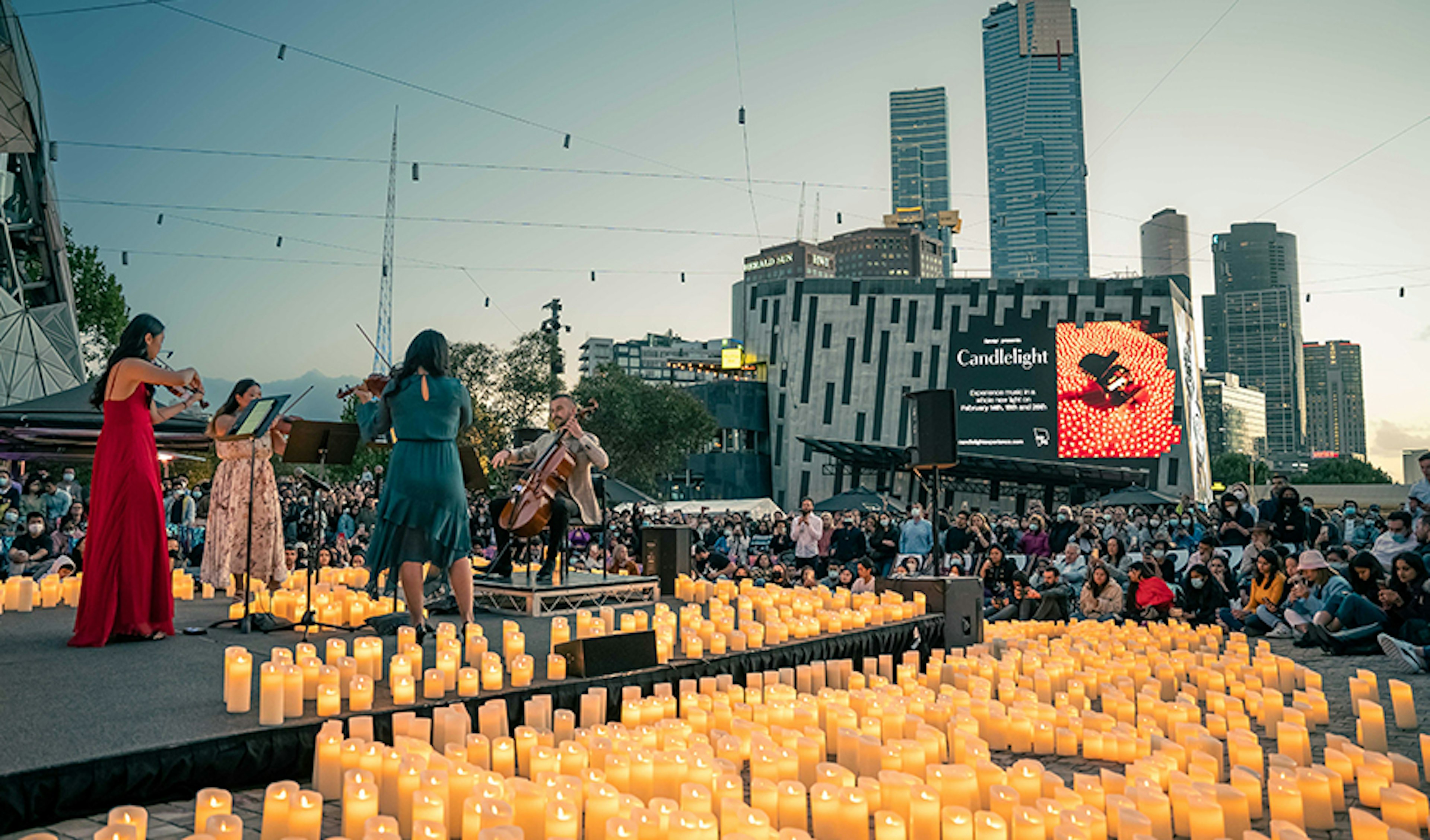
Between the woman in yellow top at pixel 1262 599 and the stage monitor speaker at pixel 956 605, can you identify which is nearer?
the stage monitor speaker at pixel 956 605

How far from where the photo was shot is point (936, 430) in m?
8.54

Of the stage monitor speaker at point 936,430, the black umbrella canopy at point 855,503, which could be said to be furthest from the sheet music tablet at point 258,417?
the black umbrella canopy at point 855,503

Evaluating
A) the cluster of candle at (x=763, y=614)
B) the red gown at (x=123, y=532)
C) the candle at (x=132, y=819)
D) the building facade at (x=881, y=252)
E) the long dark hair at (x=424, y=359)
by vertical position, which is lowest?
the cluster of candle at (x=763, y=614)

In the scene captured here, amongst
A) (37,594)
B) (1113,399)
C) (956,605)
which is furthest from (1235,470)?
(37,594)

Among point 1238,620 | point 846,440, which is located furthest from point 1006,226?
point 1238,620

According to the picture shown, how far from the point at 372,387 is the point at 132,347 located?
3.92 feet

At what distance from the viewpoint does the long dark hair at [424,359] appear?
5.08m

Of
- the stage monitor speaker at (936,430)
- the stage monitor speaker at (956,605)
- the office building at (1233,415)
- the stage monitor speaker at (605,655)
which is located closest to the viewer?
the stage monitor speaker at (605,655)

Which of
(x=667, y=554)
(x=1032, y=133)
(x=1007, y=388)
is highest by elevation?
(x=1032, y=133)

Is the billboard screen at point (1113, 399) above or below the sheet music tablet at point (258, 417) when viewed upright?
above

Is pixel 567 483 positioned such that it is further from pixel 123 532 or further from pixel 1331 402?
pixel 1331 402

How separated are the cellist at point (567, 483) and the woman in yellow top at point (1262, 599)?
6510mm

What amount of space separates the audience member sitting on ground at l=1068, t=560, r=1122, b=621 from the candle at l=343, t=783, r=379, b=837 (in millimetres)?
8301

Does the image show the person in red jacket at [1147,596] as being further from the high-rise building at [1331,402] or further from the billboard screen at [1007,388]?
the high-rise building at [1331,402]
